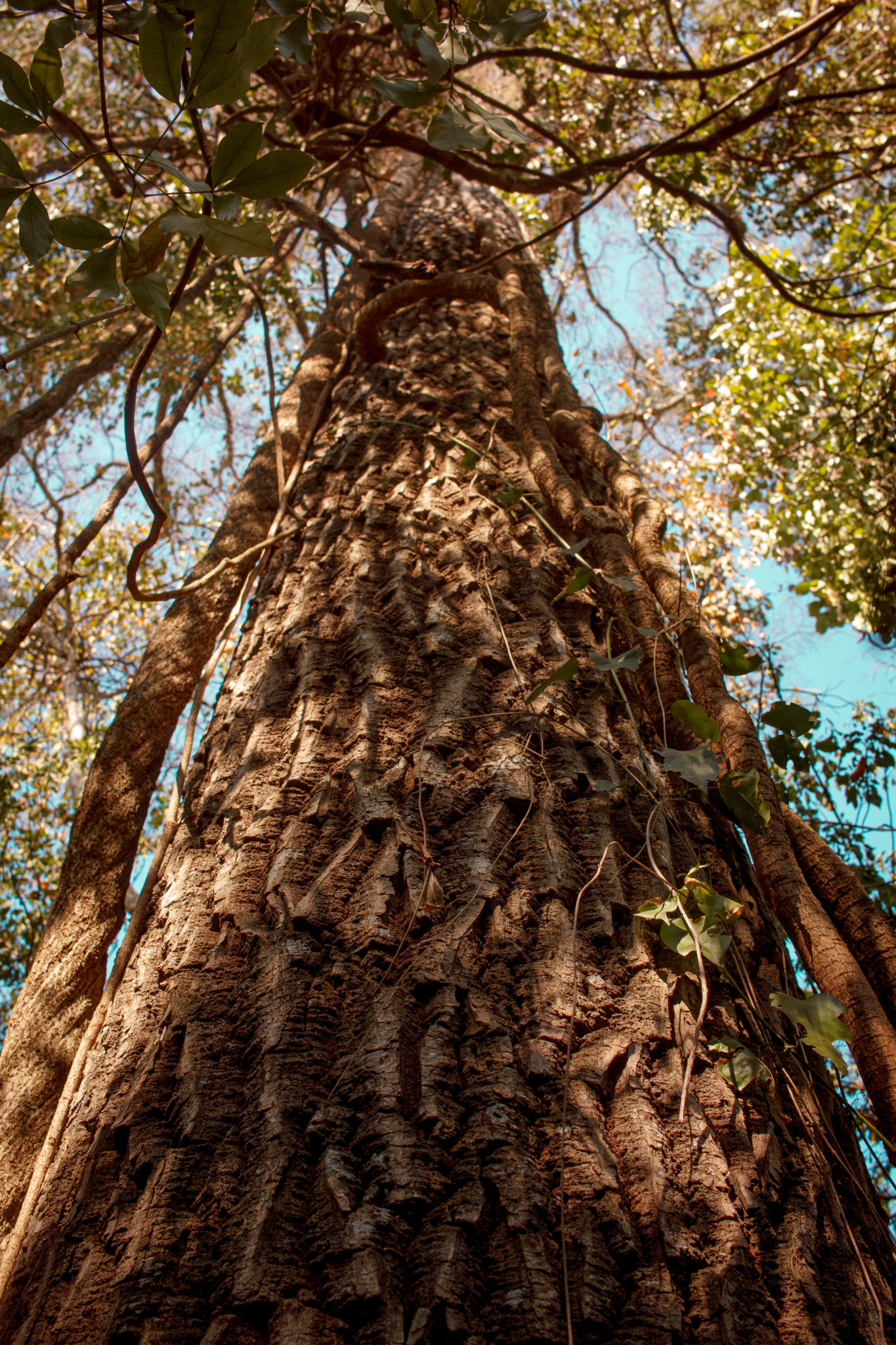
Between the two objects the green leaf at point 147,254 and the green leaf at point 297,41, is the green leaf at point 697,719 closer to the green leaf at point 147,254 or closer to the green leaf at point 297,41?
the green leaf at point 147,254

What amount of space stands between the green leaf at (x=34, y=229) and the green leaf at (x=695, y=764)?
3.59 feet

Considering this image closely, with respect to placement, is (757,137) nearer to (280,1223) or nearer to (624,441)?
(624,441)

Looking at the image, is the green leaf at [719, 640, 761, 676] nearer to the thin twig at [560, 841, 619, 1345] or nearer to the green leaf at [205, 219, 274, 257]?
the thin twig at [560, 841, 619, 1345]

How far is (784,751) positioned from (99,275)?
1.39 metres

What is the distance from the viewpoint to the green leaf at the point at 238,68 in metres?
0.92

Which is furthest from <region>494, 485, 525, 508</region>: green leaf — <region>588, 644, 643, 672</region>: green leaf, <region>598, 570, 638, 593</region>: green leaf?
<region>588, 644, 643, 672</region>: green leaf

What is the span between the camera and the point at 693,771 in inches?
45.8

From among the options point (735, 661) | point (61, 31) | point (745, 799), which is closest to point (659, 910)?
point (745, 799)

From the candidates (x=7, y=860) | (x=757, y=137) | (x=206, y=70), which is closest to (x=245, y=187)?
(x=206, y=70)

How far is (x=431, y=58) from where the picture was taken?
122 centimetres

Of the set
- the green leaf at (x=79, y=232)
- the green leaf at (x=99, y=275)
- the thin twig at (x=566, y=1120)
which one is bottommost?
the thin twig at (x=566, y=1120)

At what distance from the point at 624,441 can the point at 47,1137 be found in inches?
219

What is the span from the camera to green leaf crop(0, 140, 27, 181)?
0.99 metres

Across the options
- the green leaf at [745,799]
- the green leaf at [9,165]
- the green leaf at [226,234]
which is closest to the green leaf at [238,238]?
the green leaf at [226,234]
